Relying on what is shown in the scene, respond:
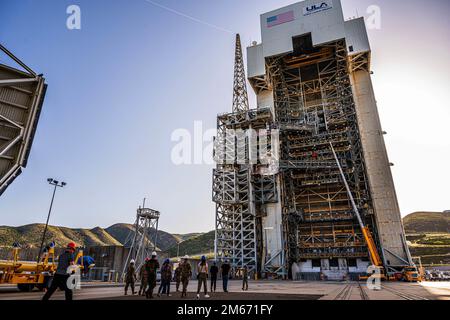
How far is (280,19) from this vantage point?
148 feet

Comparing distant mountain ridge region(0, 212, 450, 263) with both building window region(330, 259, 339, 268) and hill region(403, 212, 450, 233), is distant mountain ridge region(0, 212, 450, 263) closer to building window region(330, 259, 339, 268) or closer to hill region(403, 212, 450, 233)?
hill region(403, 212, 450, 233)

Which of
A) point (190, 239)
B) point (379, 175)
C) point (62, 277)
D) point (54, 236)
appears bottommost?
point (62, 277)

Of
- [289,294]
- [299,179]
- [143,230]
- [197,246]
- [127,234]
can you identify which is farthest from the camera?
[127,234]

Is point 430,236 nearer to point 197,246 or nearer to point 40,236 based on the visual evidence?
point 197,246

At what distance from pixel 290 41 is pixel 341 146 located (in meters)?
18.4

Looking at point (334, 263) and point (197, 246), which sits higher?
point (197, 246)

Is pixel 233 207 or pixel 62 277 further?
pixel 233 207

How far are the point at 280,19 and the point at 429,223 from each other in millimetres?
114754

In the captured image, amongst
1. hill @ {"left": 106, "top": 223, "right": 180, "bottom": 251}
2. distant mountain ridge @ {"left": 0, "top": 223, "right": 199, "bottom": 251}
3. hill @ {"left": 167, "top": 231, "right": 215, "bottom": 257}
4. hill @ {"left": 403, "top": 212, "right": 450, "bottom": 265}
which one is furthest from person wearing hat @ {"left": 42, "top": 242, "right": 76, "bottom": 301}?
hill @ {"left": 106, "top": 223, "right": 180, "bottom": 251}

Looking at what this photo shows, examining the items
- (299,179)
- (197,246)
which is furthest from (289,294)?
(197,246)

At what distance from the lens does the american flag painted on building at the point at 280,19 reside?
4428 cm

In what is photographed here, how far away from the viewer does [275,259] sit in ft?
116

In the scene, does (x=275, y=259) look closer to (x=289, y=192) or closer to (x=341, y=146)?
(x=289, y=192)
